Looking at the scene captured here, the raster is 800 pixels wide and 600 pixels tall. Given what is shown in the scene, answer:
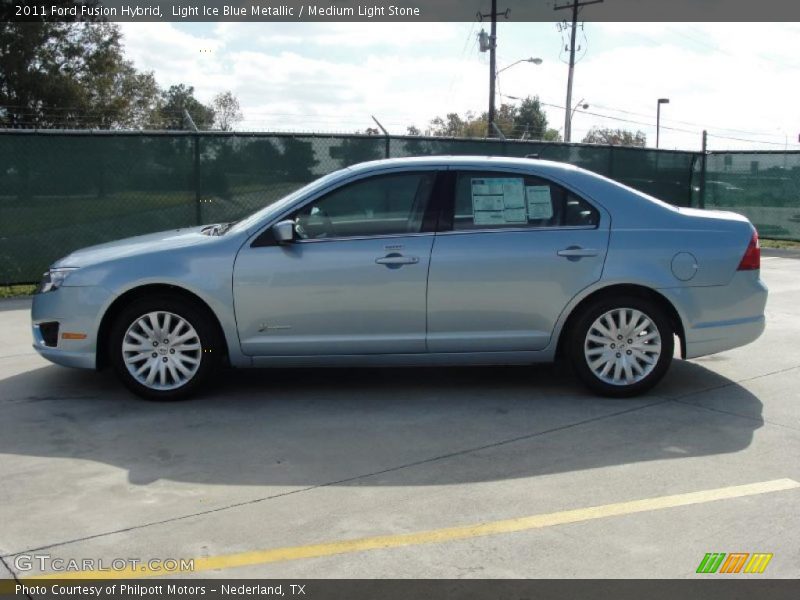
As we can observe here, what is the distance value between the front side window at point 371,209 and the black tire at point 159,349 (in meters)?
0.90

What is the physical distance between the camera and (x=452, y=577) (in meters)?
3.59

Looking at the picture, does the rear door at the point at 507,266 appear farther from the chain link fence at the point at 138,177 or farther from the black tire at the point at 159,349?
the chain link fence at the point at 138,177

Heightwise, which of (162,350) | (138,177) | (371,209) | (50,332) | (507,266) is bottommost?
(162,350)

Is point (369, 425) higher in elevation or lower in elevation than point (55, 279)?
lower

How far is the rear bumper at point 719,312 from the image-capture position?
615 cm

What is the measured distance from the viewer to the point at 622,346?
617cm

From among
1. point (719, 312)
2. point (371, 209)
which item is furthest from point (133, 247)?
point (719, 312)

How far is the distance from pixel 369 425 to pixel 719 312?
2627mm

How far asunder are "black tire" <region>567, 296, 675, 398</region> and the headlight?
141 inches

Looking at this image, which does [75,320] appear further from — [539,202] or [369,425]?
[539,202]

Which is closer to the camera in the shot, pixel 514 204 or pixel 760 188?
pixel 514 204

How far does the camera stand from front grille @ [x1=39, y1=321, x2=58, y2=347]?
6133 millimetres
